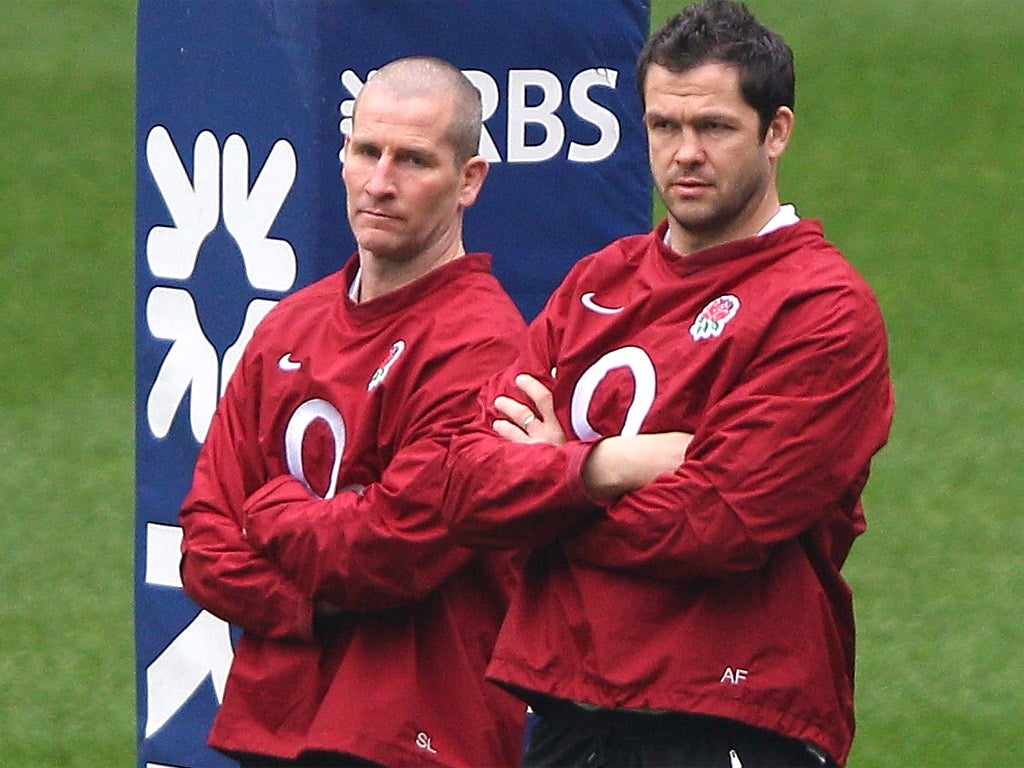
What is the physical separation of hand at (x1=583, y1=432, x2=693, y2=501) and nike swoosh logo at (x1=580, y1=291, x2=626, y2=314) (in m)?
Answer: 0.24

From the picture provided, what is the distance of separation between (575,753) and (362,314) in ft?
2.66

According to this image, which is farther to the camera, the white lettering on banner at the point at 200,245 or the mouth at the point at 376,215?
the white lettering on banner at the point at 200,245

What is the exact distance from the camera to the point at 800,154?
13609 millimetres

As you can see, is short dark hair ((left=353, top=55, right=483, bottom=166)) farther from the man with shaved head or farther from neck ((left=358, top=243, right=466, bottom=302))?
neck ((left=358, top=243, right=466, bottom=302))

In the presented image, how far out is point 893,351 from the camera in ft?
35.6

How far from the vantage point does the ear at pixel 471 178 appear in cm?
397

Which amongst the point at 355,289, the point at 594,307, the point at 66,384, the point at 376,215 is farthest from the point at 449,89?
the point at 66,384

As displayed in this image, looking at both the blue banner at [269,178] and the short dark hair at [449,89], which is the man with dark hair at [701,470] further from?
the blue banner at [269,178]

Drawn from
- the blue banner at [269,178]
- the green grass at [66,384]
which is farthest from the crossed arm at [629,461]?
the green grass at [66,384]

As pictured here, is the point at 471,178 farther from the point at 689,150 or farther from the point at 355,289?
the point at 689,150

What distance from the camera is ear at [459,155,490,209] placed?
3969mm

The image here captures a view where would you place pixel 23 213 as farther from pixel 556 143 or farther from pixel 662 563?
pixel 662 563

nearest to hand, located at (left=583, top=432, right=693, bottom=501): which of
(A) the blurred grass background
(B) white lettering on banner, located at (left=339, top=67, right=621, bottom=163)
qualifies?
(B) white lettering on banner, located at (left=339, top=67, right=621, bottom=163)

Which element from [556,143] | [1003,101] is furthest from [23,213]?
[556,143]
